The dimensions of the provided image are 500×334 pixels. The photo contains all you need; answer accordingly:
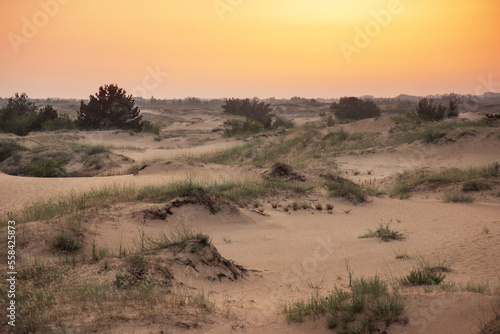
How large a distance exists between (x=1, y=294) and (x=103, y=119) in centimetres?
3284

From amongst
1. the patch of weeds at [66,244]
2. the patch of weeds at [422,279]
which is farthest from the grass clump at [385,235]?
the patch of weeds at [66,244]

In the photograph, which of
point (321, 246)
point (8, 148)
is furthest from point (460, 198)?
point (8, 148)

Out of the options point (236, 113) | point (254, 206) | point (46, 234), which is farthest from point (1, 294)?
point (236, 113)

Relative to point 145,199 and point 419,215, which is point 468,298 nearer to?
point 419,215

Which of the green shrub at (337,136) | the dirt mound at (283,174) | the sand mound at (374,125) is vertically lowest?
the dirt mound at (283,174)

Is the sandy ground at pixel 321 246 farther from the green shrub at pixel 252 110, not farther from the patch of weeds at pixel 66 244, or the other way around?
the green shrub at pixel 252 110

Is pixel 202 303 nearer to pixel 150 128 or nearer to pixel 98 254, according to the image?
pixel 98 254

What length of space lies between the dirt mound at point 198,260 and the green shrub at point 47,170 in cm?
1314

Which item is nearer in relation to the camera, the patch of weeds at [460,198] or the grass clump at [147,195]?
the grass clump at [147,195]

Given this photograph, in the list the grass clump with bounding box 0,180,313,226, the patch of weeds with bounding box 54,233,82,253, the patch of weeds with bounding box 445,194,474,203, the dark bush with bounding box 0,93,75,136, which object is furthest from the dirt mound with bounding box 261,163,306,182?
the dark bush with bounding box 0,93,75,136

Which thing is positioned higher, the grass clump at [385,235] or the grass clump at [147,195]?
the grass clump at [147,195]

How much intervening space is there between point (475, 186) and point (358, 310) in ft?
33.0

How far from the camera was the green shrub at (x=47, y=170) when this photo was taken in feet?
54.9

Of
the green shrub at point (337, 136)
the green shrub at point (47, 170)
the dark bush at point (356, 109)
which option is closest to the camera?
the green shrub at point (47, 170)
